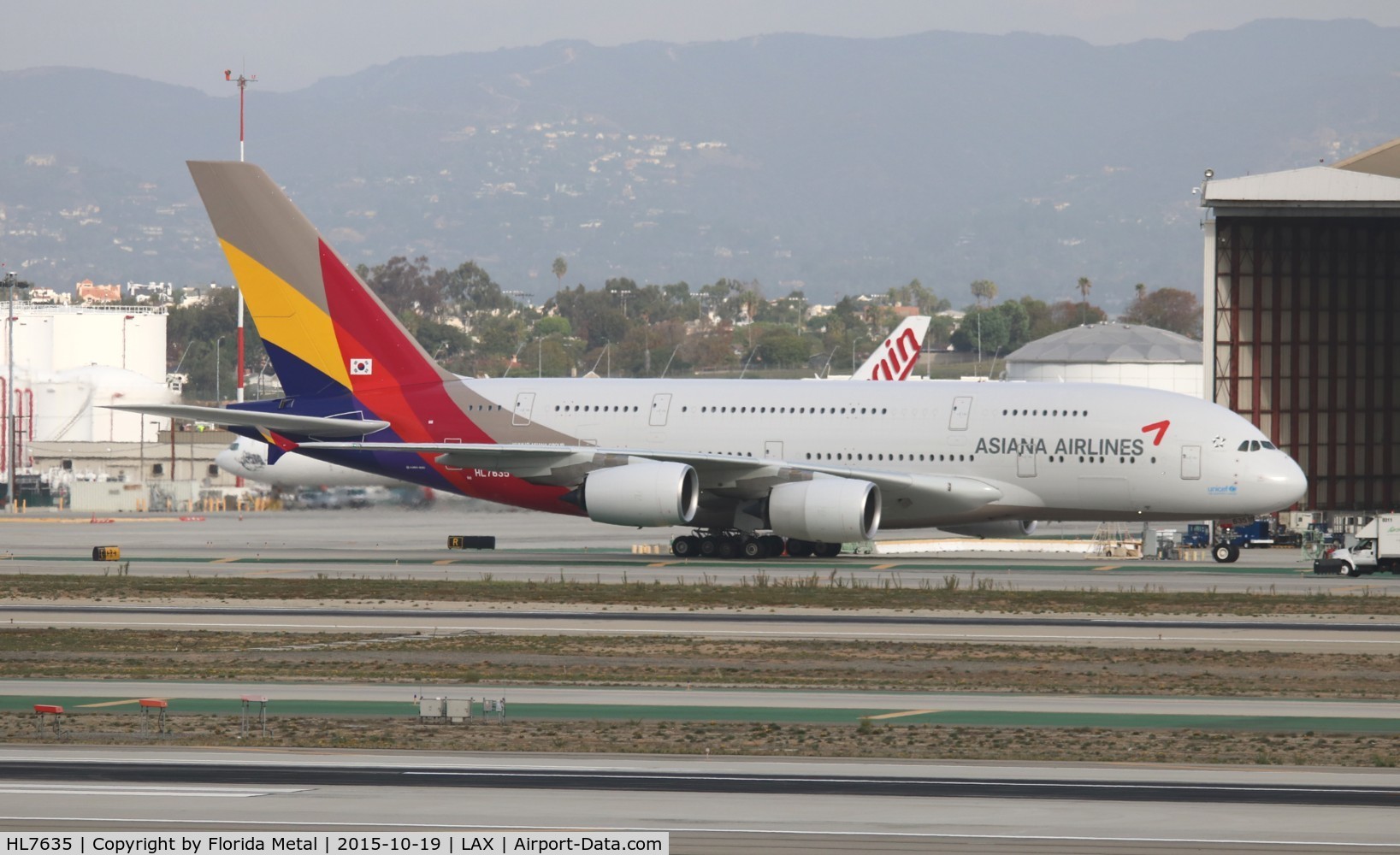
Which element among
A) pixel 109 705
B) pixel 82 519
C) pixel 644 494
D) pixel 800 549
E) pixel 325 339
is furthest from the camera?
pixel 82 519

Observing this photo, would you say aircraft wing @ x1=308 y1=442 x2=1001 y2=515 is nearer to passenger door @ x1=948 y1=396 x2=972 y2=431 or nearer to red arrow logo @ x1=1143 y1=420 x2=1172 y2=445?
passenger door @ x1=948 y1=396 x2=972 y2=431

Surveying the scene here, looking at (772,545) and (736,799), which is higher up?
(772,545)

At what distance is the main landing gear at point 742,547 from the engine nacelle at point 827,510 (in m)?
2.06

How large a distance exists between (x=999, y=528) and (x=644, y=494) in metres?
9.48

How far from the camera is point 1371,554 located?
41.3 metres

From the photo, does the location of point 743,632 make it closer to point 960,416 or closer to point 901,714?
point 901,714

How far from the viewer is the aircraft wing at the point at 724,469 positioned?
43.6 m

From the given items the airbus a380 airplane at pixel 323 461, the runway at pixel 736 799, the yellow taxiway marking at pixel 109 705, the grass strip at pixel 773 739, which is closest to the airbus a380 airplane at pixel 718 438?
the airbus a380 airplane at pixel 323 461

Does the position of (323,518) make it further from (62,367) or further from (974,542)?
(62,367)

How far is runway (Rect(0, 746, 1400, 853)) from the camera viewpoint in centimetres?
1420

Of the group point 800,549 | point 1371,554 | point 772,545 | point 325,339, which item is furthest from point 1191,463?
point 325,339
